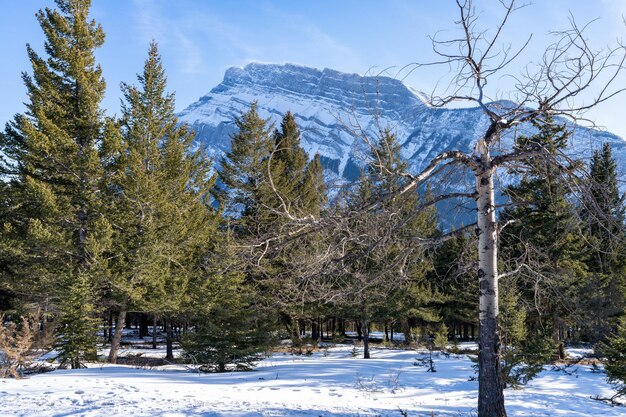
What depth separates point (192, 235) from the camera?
61.7 ft

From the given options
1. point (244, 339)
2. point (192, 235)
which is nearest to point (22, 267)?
point (192, 235)

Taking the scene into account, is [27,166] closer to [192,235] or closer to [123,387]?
[192,235]

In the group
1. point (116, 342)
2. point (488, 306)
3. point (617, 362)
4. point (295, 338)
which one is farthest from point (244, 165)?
point (488, 306)

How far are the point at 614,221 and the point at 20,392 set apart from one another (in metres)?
9.26

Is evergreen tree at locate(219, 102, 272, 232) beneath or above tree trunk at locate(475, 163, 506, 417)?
above

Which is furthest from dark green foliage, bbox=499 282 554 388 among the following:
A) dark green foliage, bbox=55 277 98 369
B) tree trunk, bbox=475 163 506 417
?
dark green foliage, bbox=55 277 98 369

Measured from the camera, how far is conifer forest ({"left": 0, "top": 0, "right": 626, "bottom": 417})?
5297mm

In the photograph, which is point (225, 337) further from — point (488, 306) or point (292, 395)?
point (488, 306)

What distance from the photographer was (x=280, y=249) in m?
4.97

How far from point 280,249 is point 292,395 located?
510cm

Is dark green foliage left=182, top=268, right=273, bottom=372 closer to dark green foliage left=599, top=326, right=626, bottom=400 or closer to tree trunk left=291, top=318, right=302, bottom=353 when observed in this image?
tree trunk left=291, top=318, right=302, bottom=353

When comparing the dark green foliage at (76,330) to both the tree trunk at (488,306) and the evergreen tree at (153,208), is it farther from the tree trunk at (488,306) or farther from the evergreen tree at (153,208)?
the tree trunk at (488,306)

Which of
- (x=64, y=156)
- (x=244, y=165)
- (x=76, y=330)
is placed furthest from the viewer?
(x=244, y=165)

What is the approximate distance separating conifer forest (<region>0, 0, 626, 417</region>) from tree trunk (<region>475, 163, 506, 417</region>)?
2 centimetres
